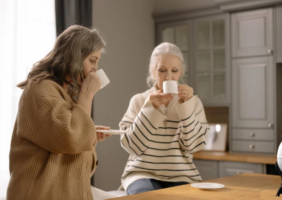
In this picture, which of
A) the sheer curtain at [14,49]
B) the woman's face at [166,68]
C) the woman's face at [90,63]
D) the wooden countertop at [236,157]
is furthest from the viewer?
the wooden countertop at [236,157]

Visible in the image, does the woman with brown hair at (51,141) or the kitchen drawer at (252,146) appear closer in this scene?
the woman with brown hair at (51,141)

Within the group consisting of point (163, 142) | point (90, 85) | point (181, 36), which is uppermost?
point (181, 36)

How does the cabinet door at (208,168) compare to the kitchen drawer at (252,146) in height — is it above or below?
below

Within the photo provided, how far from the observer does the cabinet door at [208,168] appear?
357 centimetres

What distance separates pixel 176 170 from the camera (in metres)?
2.15

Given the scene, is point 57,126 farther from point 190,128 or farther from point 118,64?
point 118,64

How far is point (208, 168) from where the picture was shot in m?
3.61

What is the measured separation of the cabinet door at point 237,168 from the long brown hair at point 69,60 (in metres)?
2.30

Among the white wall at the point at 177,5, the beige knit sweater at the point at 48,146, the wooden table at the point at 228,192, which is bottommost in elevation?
the wooden table at the point at 228,192

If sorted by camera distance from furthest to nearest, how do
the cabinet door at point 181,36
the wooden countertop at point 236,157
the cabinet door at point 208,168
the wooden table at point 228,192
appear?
the cabinet door at point 181,36 < the cabinet door at point 208,168 < the wooden countertop at point 236,157 < the wooden table at point 228,192

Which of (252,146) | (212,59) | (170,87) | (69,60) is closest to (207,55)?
(212,59)

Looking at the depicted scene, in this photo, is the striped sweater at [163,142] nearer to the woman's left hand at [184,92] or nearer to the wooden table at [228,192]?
the woman's left hand at [184,92]

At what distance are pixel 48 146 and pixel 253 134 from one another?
2.65 metres

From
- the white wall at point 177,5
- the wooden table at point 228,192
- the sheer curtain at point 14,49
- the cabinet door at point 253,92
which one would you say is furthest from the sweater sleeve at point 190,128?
the white wall at point 177,5
